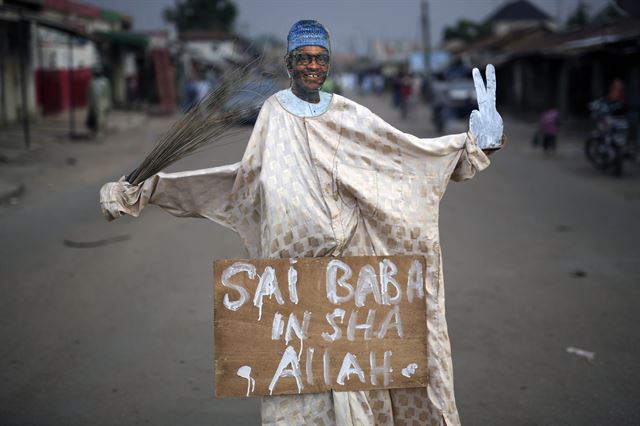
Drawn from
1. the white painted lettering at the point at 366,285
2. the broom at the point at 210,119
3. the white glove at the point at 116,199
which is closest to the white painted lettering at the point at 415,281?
the white painted lettering at the point at 366,285

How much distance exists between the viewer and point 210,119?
3238 millimetres

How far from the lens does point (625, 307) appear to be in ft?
18.7

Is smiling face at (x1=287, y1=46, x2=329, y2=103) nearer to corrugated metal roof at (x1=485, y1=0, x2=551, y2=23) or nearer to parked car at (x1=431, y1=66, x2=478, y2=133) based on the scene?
parked car at (x1=431, y1=66, x2=478, y2=133)

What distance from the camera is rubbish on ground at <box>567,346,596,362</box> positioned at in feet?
15.5

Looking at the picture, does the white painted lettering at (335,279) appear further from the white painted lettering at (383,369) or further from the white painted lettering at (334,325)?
the white painted lettering at (383,369)

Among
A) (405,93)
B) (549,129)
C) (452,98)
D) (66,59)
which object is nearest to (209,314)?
(549,129)

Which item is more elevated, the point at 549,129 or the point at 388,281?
the point at 549,129

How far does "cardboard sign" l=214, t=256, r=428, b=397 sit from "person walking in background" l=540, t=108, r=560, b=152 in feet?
45.8

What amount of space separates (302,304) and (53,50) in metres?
22.8

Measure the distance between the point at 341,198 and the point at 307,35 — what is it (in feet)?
1.97

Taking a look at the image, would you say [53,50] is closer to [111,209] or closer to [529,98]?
[529,98]

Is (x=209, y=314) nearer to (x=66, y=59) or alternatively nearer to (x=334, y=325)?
(x=334, y=325)

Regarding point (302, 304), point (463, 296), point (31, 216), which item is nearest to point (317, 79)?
point (302, 304)

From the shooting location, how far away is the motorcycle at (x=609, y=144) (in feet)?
42.3
